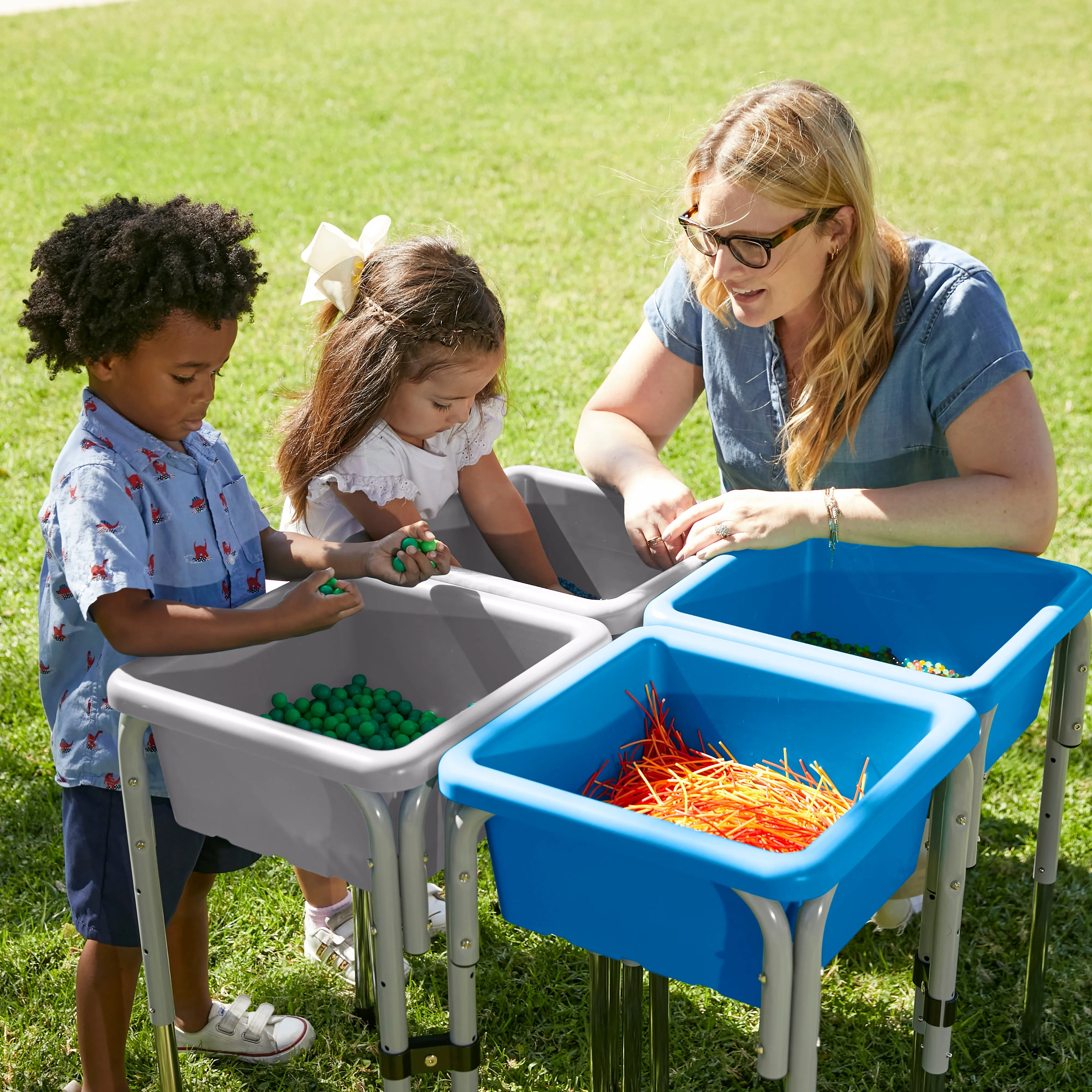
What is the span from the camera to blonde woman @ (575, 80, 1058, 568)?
6.35ft

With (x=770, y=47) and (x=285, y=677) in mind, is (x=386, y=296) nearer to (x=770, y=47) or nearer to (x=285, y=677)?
(x=285, y=677)

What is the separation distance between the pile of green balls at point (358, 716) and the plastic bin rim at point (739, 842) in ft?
0.99

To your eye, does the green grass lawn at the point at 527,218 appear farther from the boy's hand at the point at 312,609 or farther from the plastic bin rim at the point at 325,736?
the boy's hand at the point at 312,609

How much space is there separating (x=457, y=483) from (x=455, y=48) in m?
8.96

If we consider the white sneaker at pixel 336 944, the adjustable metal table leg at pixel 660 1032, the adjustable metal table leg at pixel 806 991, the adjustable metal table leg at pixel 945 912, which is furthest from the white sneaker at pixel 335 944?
the adjustable metal table leg at pixel 806 991

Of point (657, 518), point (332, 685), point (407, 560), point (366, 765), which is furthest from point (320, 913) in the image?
point (366, 765)

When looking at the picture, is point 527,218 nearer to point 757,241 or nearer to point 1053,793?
point 757,241

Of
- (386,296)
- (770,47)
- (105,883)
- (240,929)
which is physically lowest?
(240,929)

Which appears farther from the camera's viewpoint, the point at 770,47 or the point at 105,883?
the point at 770,47

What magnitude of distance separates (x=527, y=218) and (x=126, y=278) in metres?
5.36

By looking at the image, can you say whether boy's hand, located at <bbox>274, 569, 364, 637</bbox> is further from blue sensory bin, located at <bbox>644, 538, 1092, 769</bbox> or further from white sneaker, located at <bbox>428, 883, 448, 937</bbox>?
white sneaker, located at <bbox>428, 883, 448, 937</bbox>

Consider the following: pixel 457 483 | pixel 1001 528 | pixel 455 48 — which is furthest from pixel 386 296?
pixel 455 48

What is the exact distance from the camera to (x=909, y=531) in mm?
1936

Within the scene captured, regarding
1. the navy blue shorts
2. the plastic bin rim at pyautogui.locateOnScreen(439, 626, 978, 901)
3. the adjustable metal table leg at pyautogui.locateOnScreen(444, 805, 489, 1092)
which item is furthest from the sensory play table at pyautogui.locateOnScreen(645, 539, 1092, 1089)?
the navy blue shorts
